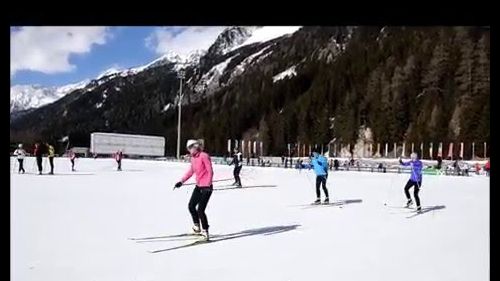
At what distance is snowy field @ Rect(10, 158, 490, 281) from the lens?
2672mm

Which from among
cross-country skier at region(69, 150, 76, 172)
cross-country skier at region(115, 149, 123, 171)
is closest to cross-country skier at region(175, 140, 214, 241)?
cross-country skier at region(115, 149, 123, 171)

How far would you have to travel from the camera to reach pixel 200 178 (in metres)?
3.05

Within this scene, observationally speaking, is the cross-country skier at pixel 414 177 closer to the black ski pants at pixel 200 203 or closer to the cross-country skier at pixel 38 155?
the black ski pants at pixel 200 203

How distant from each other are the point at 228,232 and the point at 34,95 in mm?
1182

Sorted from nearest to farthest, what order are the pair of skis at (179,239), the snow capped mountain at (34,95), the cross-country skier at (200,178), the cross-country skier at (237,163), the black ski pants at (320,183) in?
the snow capped mountain at (34,95) → the pair of skis at (179,239) → the cross-country skier at (200,178) → the cross-country skier at (237,163) → the black ski pants at (320,183)

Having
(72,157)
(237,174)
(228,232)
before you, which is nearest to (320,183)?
(237,174)

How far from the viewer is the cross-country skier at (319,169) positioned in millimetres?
3381

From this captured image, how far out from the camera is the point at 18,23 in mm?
2580

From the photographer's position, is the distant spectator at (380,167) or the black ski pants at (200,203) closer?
the black ski pants at (200,203)

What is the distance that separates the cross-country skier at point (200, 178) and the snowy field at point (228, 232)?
49mm

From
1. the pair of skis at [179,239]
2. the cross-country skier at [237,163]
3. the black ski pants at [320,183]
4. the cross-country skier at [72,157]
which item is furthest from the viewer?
the black ski pants at [320,183]

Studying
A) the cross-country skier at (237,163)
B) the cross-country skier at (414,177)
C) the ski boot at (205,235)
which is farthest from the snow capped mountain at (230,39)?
the cross-country skier at (414,177)

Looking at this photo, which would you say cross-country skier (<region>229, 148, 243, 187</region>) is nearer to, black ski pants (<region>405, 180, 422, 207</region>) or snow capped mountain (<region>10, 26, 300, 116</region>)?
snow capped mountain (<region>10, 26, 300, 116</region>)

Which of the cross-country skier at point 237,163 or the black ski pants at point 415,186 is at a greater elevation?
the cross-country skier at point 237,163
